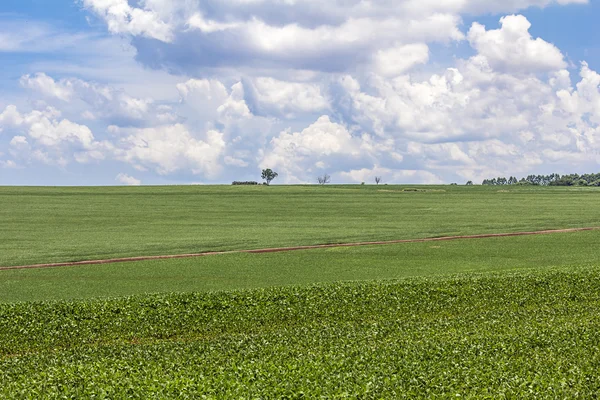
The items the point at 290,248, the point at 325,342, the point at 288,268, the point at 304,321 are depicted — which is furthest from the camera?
the point at 290,248

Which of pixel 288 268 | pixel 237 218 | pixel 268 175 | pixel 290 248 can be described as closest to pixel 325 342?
pixel 288 268

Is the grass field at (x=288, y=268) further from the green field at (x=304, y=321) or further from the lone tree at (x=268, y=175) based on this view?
the lone tree at (x=268, y=175)

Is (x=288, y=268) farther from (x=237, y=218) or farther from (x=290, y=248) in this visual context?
(x=237, y=218)

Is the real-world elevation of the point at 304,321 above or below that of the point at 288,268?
below

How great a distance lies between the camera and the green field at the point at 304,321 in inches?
553

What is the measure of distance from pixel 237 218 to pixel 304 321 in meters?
47.2

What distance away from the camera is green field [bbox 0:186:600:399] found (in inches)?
553

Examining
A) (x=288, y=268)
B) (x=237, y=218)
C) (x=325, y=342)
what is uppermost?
(x=237, y=218)

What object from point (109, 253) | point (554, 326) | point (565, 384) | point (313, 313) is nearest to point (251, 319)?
point (313, 313)

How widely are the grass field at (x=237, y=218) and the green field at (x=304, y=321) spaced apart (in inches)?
29.9

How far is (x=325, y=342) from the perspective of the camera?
59.3 feet

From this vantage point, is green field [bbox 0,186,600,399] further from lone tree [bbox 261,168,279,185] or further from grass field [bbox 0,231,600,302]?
lone tree [bbox 261,168,279,185]

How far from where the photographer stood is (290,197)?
95.6 metres

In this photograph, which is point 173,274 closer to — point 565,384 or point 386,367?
point 386,367
